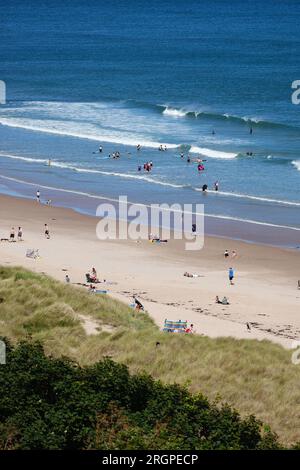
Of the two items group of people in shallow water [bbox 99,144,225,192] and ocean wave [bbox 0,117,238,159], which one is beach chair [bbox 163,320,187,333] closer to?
group of people in shallow water [bbox 99,144,225,192]

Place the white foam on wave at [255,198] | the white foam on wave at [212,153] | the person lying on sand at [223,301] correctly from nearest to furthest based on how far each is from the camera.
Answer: the person lying on sand at [223,301]
the white foam on wave at [255,198]
the white foam on wave at [212,153]

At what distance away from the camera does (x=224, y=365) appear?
63.4 ft

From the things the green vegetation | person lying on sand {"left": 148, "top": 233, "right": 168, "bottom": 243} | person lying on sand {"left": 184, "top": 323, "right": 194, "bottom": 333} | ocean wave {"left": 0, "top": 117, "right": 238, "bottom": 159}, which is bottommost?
the green vegetation

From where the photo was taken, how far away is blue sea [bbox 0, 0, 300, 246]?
48.7m

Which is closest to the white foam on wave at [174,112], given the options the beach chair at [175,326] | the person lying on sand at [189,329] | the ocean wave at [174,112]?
the ocean wave at [174,112]

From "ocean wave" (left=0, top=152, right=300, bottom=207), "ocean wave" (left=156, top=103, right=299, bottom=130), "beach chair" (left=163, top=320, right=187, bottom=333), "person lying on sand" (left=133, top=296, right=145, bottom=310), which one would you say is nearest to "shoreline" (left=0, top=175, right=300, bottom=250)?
"ocean wave" (left=0, top=152, right=300, bottom=207)

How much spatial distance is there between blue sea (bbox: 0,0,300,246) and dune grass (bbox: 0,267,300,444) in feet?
58.1

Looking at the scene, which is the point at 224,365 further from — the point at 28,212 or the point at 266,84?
the point at 266,84

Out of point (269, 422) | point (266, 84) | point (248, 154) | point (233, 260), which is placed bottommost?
point (269, 422)

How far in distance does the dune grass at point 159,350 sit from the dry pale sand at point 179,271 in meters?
3.64

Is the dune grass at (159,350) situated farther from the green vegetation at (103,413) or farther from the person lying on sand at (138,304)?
the person lying on sand at (138,304)

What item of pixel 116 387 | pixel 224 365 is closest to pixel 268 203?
pixel 224 365

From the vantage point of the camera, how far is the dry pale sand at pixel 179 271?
28.5 metres
